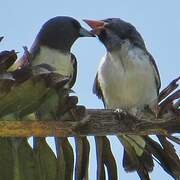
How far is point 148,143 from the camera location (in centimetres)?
229

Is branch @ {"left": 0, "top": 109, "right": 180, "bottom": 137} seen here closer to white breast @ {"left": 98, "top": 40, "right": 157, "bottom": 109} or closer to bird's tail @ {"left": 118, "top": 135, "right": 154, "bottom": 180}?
bird's tail @ {"left": 118, "top": 135, "right": 154, "bottom": 180}

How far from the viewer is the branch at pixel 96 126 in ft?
5.81

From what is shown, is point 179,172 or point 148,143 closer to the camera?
point 179,172

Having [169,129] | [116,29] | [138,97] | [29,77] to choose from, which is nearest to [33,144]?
[29,77]

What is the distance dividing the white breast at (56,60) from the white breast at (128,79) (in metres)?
0.27

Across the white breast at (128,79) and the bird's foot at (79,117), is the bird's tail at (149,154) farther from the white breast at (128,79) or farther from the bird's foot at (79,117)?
the white breast at (128,79)

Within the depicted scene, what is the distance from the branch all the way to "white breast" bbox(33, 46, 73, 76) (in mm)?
2046

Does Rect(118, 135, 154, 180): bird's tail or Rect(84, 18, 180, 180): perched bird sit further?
Rect(84, 18, 180, 180): perched bird

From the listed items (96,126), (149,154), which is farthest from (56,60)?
(96,126)

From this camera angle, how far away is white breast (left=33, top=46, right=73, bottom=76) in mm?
4047

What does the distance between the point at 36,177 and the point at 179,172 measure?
658mm

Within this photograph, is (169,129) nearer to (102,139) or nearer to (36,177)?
(102,139)

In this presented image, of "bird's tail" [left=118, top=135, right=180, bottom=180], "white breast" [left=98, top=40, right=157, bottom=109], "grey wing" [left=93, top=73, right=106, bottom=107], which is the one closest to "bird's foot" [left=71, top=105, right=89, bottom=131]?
"bird's tail" [left=118, top=135, right=180, bottom=180]

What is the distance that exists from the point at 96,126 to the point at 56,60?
7.34 ft
